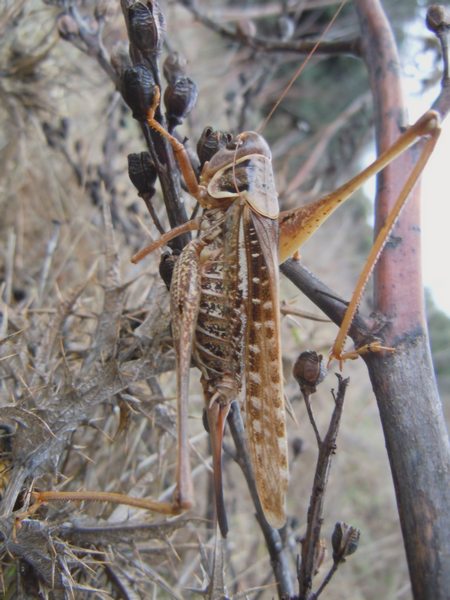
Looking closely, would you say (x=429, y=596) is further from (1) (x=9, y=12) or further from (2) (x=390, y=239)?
(1) (x=9, y=12)

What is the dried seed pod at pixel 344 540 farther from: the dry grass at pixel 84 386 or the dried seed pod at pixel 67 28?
the dried seed pod at pixel 67 28

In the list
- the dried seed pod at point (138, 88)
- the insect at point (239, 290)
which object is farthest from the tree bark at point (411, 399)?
the dried seed pod at point (138, 88)

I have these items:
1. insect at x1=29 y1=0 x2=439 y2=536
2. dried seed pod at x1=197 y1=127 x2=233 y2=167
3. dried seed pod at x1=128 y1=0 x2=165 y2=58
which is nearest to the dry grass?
insect at x1=29 y1=0 x2=439 y2=536

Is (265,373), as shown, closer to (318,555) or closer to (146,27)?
(318,555)

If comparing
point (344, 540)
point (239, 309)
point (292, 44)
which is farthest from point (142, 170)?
point (292, 44)

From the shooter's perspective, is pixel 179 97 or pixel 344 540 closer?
pixel 344 540
